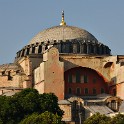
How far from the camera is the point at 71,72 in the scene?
78562 millimetres

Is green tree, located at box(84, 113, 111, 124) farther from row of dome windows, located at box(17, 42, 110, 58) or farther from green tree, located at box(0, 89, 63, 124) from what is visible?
row of dome windows, located at box(17, 42, 110, 58)

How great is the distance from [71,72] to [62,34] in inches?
232

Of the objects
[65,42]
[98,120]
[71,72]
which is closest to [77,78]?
[71,72]

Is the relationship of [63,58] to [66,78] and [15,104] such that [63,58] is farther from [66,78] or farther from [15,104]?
[15,104]

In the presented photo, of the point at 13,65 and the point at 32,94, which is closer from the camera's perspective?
the point at 32,94

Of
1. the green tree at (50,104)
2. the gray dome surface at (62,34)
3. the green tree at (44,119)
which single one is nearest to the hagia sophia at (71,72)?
the gray dome surface at (62,34)

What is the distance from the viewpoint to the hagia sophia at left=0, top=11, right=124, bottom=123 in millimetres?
74000

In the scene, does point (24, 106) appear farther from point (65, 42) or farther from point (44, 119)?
point (65, 42)

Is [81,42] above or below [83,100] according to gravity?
above

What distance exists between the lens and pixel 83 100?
74.4m

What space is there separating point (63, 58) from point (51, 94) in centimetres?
1078

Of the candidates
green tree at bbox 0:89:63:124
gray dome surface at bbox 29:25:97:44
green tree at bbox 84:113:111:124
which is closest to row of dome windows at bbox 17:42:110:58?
gray dome surface at bbox 29:25:97:44

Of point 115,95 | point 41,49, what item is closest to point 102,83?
point 115,95

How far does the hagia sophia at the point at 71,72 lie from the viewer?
7400cm
